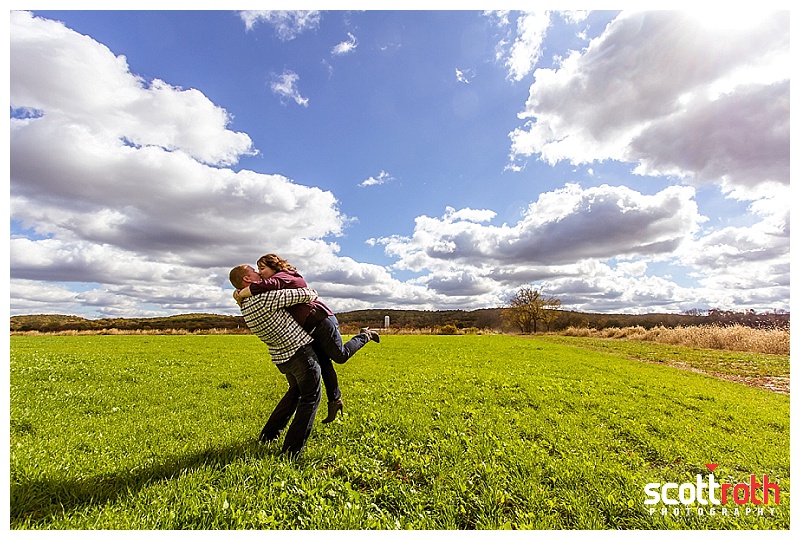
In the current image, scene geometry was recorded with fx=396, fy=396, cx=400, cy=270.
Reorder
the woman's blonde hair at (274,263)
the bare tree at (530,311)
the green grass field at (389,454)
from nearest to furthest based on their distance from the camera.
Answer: the green grass field at (389,454)
the woman's blonde hair at (274,263)
the bare tree at (530,311)

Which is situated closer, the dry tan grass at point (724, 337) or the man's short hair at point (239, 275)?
the man's short hair at point (239, 275)

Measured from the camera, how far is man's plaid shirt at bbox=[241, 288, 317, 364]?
4.73m

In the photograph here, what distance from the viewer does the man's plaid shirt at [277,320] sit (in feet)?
15.5

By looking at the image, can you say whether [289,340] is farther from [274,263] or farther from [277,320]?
[274,263]

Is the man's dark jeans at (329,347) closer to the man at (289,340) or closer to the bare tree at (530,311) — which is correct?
the man at (289,340)

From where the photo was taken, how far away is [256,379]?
11.3m

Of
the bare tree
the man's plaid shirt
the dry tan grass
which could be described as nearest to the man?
the man's plaid shirt

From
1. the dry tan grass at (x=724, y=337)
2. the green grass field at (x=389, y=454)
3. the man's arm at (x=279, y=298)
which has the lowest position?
the dry tan grass at (x=724, y=337)

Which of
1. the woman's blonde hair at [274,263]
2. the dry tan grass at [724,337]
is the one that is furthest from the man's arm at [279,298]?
the dry tan grass at [724,337]

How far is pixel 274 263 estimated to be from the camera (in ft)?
16.8

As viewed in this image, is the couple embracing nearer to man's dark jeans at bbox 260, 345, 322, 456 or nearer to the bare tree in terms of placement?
man's dark jeans at bbox 260, 345, 322, 456

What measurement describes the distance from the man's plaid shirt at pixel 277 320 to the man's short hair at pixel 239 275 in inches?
10.4

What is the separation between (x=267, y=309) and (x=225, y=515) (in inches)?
82.7

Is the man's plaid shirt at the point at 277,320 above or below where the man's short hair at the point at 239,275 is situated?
below
